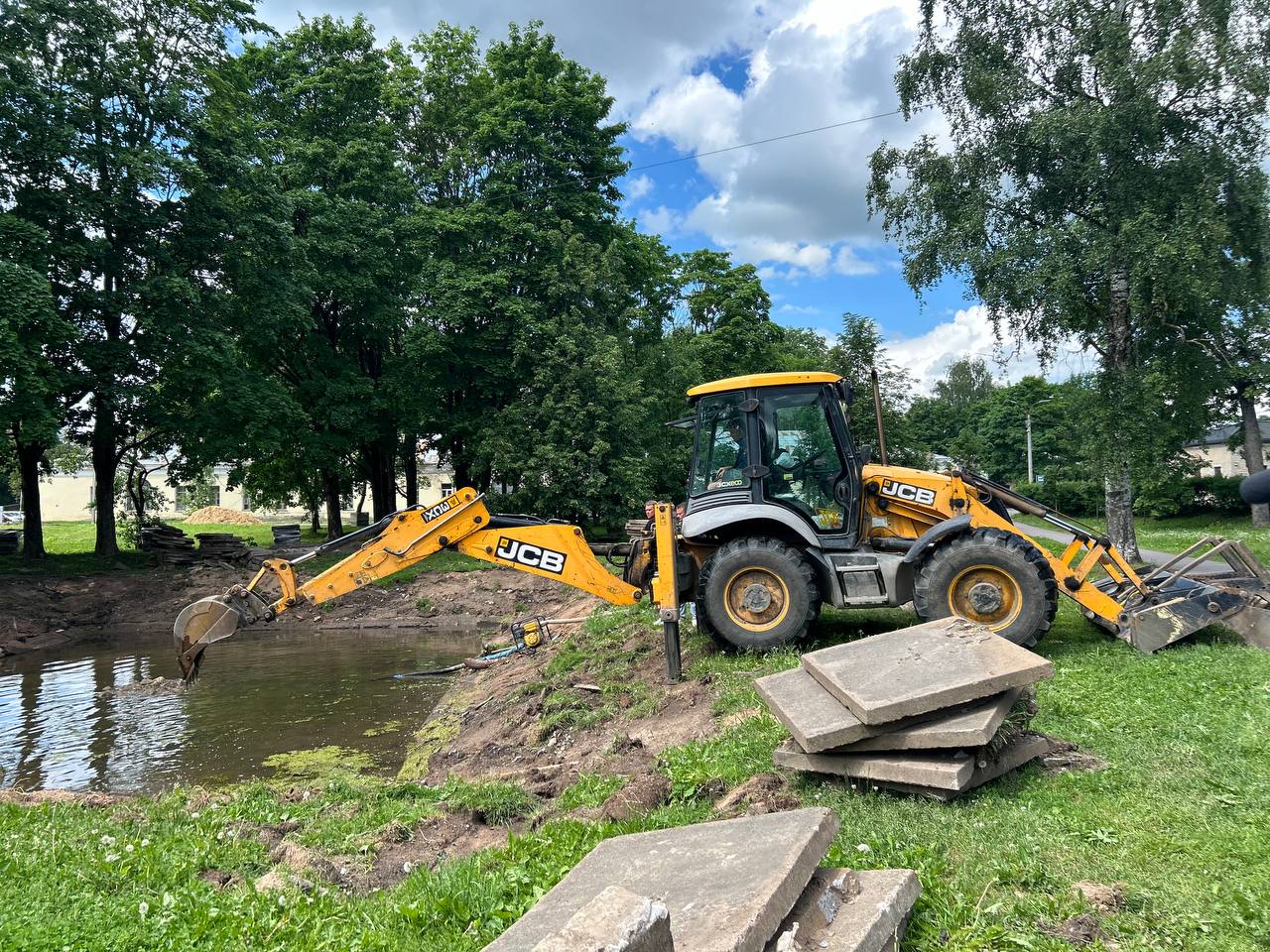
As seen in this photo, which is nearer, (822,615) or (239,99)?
(822,615)

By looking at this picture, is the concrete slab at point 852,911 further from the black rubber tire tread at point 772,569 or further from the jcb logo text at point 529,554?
the jcb logo text at point 529,554

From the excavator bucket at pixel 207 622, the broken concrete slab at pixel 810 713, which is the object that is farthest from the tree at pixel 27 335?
the broken concrete slab at pixel 810 713

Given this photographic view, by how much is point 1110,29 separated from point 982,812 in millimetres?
15801

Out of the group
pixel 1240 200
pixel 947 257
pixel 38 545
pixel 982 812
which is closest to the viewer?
pixel 982 812

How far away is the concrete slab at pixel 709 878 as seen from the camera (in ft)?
A: 9.98

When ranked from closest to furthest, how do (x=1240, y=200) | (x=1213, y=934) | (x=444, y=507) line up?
(x=1213, y=934)
(x=444, y=507)
(x=1240, y=200)

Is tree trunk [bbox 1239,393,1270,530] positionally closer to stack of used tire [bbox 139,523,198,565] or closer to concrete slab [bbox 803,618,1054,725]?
concrete slab [bbox 803,618,1054,725]

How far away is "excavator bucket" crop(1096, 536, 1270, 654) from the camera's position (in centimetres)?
794

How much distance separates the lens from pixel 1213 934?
327 centimetres

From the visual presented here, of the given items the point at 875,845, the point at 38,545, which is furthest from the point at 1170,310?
the point at 38,545

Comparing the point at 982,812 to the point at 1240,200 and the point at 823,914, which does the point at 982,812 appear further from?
the point at 1240,200

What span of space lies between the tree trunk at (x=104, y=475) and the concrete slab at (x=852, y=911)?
23855mm

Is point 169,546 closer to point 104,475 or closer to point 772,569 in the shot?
point 104,475

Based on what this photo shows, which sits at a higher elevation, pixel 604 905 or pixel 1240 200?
pixel 1240 200
